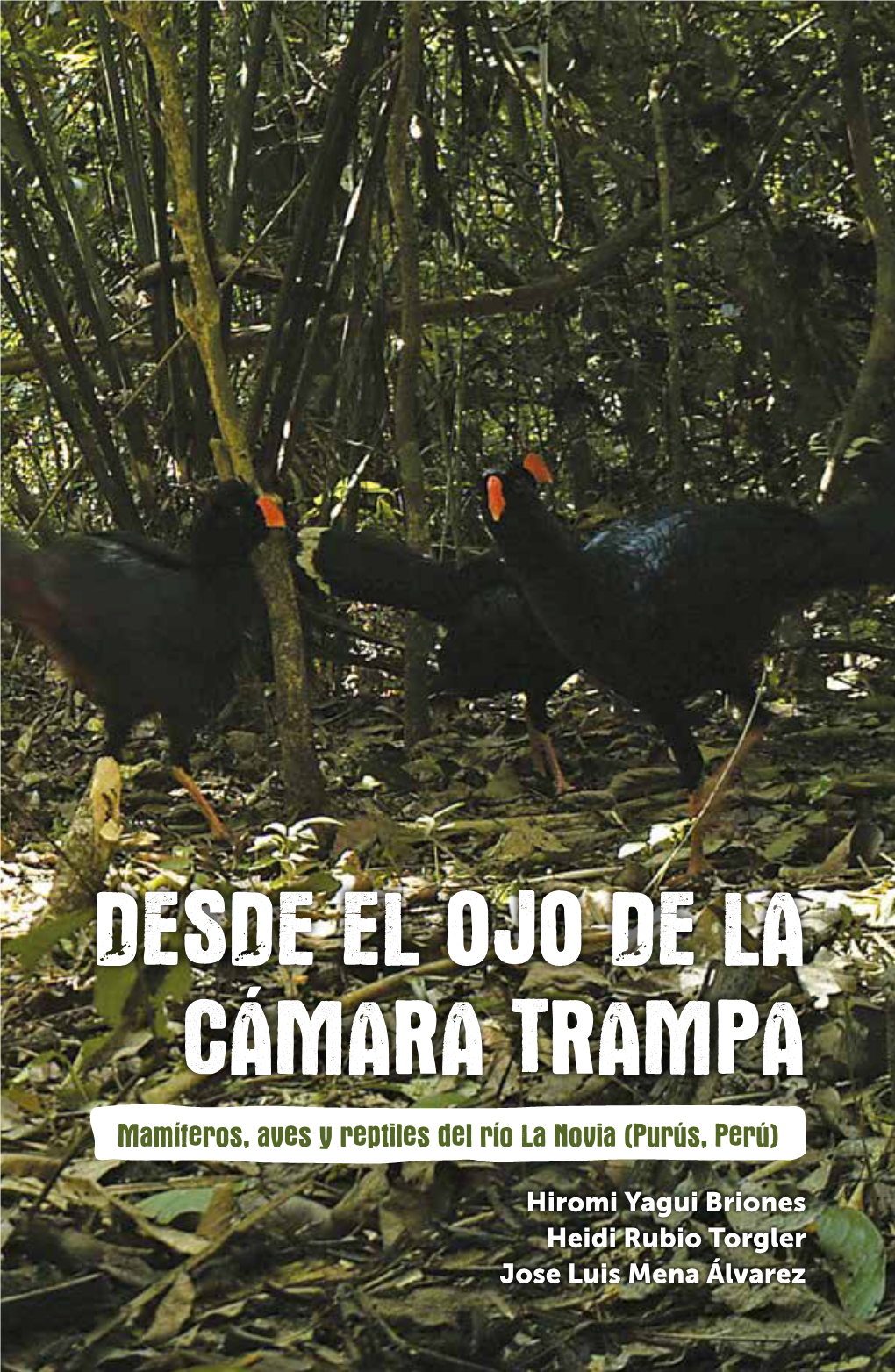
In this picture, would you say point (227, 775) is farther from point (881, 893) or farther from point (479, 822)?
point (881, 893)

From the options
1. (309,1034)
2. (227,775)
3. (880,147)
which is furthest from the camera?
(880,147)

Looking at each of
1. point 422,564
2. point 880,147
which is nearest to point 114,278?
point 422,564

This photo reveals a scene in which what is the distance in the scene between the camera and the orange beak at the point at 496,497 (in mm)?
2773

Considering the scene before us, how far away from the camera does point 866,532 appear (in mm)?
2674

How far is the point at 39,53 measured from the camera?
Answer: 2982mm

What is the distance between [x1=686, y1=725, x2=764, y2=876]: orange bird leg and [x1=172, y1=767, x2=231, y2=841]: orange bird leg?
78 centimetres

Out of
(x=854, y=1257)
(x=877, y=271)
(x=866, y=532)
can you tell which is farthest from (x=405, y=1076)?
(x=877, y=271)

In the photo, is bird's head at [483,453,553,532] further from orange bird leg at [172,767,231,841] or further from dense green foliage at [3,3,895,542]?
orange bird leg at [172,767,231,841]

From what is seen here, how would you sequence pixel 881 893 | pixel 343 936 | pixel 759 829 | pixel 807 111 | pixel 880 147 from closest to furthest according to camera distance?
pixel 343 936
pixel 881 893
pixel 759 829
pixel 807 111
pixel 880 147

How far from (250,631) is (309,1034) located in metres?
1.07

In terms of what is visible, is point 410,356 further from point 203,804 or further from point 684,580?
point 203,804

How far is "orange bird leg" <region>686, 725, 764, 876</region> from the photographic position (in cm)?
249

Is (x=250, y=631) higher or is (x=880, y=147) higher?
(x=880, y=147)

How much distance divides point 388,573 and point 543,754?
471 mm
